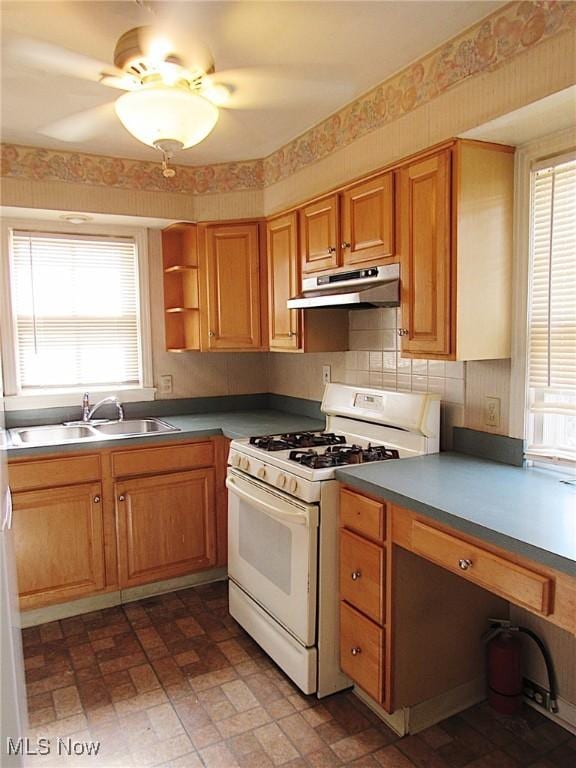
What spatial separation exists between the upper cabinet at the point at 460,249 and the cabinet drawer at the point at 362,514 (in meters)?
0.60

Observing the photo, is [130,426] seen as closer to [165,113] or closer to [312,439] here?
[312,439]

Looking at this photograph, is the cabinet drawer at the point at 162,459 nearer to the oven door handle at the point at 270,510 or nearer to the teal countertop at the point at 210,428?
the teal countertop at the point at 210,428

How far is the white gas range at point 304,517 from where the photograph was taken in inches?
82.7

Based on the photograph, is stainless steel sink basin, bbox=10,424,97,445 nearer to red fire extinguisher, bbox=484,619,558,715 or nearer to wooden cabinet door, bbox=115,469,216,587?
wooden cabinet door, bbox=115,469,216,587

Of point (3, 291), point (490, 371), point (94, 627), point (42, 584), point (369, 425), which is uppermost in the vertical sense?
point (3, 291)

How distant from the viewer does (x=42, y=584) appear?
2.69m

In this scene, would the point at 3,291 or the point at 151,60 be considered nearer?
the point at 151,60

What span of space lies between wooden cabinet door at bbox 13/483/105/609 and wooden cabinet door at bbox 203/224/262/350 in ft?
3.77

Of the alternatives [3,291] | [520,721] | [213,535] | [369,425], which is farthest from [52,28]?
[520,721]

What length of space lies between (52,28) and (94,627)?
254 cm

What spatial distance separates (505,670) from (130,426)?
236cm

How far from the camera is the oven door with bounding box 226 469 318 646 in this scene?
2102 mm

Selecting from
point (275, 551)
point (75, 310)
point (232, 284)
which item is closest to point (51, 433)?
point (75, 310)

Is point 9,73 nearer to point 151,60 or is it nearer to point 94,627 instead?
point 151,60
